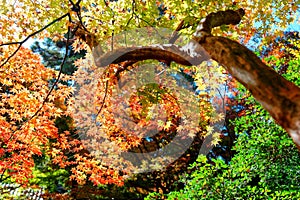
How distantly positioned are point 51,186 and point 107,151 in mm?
3365

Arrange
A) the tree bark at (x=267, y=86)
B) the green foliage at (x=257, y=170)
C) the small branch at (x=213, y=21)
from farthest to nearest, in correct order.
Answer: the green foliage at (x=257, y=170) → the small branch at (x=213, y=21) → the tree bark at (x=267, y=86)

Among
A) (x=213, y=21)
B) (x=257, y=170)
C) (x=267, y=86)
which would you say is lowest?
(x=267, y=86)

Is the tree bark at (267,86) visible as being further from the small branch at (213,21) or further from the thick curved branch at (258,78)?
the small branch at (213,21)

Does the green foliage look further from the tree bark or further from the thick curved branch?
the tree bark

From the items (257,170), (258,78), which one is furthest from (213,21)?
(257,170)

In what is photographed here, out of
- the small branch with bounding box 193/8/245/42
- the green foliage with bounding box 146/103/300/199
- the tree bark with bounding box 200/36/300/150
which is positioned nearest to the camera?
the tree bark with bounding box 200/36/300/150

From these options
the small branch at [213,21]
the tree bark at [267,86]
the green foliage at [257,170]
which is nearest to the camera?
the tree bark at [267,86]

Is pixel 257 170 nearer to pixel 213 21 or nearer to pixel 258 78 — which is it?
pixel 213 21

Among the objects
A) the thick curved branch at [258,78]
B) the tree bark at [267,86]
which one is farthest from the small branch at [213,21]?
the tree bark at [267,86]

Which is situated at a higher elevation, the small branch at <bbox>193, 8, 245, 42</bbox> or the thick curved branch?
the small branch at <bbox>193, 8, 245, 42</bbox>

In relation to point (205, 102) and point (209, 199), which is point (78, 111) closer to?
point (205, 102)

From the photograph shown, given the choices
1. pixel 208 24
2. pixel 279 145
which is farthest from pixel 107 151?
pixel 208 24

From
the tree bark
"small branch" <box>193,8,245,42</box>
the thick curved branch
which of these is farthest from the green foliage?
the tree bark

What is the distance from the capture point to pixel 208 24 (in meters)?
2.47
